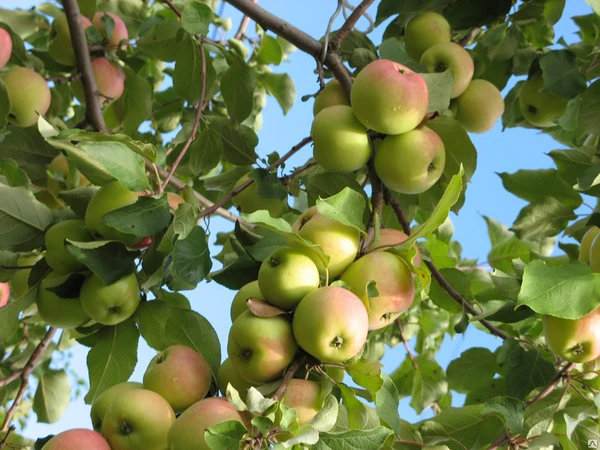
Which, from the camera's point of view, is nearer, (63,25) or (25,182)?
(25,182)

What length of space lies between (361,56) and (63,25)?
925 millimetres

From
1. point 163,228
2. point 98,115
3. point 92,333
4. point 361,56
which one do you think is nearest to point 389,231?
point 163,228

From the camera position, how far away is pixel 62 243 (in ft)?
4.00

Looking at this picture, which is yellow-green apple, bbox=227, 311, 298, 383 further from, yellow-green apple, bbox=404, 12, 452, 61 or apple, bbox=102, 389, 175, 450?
yellow-green apple, bbox=404, 12, 452, 61

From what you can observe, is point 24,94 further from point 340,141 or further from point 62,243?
point 340,141

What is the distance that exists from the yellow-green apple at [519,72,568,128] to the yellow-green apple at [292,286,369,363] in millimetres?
1041

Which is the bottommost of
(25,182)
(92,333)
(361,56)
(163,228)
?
(92,333)

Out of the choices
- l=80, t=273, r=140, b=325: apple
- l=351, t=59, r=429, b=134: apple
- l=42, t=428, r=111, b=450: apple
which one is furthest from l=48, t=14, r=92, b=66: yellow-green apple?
l=42, t=428, r=111, b=450: apple

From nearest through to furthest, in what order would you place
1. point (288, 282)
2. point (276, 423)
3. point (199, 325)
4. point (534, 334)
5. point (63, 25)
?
point (276, 423) → point (288, 282) → point (199, 325) → point (534, 334) → point (63, 25)

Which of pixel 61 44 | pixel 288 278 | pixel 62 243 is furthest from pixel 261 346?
pixel 61 44

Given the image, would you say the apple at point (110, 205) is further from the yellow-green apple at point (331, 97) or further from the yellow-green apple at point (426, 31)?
the yellow-green apple at point (426, 31)

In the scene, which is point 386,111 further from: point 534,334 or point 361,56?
point 534,334

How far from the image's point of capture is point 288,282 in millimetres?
927

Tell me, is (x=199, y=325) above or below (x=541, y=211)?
below
